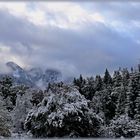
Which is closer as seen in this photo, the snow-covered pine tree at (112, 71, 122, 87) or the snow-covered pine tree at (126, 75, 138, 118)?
the snow-covered pine tree at (126, 75, 138, 118)

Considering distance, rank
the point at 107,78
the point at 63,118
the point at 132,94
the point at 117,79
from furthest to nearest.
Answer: the point at 107,78 → the point at 117,79 → the point at 132,94 → the point at 63,118

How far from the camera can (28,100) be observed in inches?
1083

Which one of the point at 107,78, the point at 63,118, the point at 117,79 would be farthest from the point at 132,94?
the point at 63,118

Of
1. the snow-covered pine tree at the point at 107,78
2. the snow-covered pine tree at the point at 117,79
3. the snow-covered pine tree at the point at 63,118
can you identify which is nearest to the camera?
the snow-covered pine tree at the point at 63,118

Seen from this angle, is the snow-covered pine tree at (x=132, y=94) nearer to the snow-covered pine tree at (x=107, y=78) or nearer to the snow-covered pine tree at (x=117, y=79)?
the snow-covered pine tree at (x=117, y=79)

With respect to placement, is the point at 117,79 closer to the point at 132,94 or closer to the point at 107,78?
the point at 107,78

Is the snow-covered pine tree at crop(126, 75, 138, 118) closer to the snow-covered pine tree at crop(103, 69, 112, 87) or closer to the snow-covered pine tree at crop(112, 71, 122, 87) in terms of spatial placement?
the snow-covered pine tree at crop(112, 71, 122, 87)

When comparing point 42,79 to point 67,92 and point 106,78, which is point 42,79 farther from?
point 67,92

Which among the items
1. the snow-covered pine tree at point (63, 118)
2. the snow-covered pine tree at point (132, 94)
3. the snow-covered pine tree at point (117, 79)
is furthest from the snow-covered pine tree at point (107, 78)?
the snow-covered pine tree at point (63, 118)

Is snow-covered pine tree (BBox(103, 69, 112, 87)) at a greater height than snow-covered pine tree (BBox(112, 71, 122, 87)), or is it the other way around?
snow-covered pine tree (BBox(103, 69, 112, 87))

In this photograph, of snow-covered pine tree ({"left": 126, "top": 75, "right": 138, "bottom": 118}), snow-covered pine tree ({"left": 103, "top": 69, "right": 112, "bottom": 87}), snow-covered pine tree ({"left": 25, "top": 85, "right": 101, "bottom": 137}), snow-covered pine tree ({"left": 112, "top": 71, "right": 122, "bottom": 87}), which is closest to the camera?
snow-covered pine tree ({"left": 25, "top": 85, "right": 101, "bottom": 137})

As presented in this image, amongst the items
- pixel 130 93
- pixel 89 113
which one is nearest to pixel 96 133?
pixel 89 113

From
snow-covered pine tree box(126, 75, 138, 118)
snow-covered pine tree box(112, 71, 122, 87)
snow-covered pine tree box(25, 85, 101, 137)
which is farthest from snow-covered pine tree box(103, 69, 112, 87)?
snow-covered pine tree box(25, 85, 101, 137)

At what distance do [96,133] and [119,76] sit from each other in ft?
121
